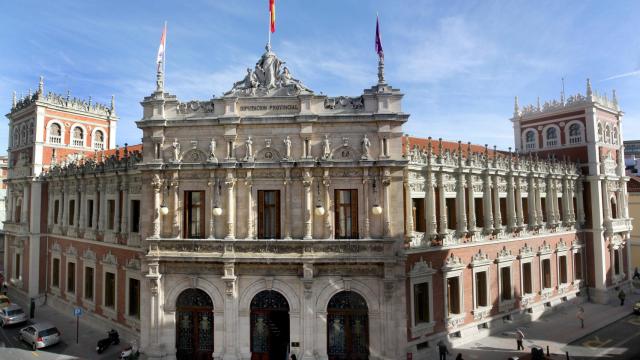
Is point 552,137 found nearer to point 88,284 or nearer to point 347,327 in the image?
point 347,327

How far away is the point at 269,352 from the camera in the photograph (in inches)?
837

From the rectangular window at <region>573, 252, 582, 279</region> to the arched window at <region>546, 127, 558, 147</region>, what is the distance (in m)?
11.2

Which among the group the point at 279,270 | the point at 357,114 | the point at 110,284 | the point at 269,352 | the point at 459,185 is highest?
the point at 357,114

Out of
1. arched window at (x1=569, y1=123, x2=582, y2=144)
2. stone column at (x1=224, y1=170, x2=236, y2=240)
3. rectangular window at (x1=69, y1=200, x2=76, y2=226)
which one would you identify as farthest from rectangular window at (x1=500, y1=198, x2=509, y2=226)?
rectangular window at (x1=69, y1=200, x2=76, y2=226)

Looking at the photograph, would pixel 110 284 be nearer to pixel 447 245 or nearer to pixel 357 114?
pixel 357 114

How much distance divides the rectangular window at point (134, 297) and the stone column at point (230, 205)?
31.7 ft

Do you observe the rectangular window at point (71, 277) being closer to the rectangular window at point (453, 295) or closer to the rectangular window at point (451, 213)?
the rectangular window at point (453, 295)

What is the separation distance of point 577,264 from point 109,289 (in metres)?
39.8

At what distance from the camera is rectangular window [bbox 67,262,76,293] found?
3319 cm

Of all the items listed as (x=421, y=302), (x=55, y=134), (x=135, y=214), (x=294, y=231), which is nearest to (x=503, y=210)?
(x=421, y=302)

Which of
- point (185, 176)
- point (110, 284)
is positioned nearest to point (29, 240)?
point (110, 284)

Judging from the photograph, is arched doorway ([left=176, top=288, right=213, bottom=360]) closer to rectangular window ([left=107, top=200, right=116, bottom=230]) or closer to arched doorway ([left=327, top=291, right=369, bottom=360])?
arched doorway ([left=327, top=291, right=369, bottom=360])

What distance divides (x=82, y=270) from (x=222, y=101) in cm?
1995

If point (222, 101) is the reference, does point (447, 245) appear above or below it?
below
